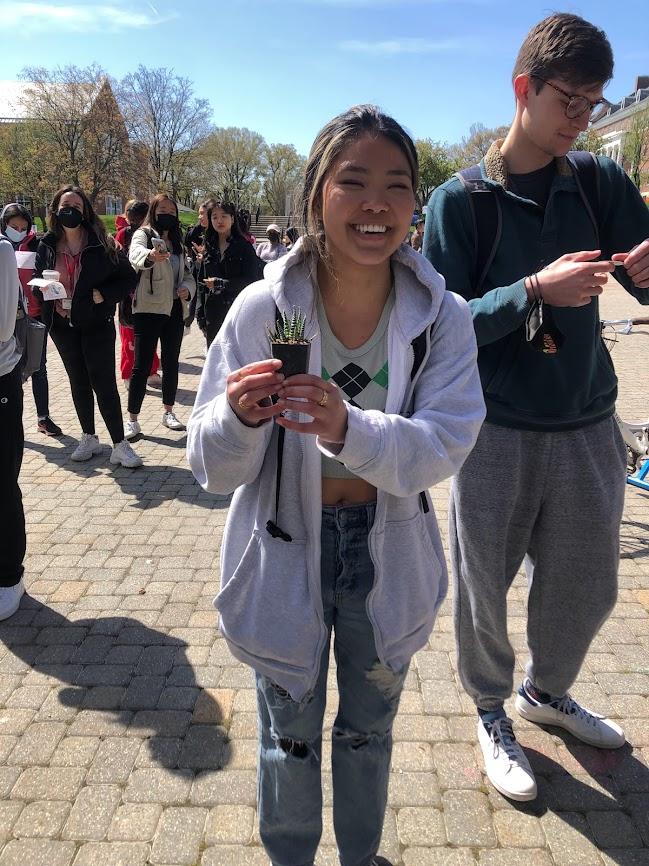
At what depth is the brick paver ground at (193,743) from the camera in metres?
2.15

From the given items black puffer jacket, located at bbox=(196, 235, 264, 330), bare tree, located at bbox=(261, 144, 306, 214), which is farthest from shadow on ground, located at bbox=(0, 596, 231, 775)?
bare tree, located at bbox=(261, 144, 306, 214)

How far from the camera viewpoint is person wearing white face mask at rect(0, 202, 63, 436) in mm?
5660

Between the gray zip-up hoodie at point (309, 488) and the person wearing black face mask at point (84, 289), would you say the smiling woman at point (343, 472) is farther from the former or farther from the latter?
the person wearing black face mask at point (84, 289)

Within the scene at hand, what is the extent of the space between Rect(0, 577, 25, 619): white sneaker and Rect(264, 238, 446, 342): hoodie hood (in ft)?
8.78

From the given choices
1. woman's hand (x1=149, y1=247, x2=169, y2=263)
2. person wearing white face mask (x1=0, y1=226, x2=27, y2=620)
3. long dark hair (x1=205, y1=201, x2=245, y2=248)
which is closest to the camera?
person wearing white face mask (x1=0, y1=226, x2=27, y2=620)

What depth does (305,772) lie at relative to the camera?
175 cm

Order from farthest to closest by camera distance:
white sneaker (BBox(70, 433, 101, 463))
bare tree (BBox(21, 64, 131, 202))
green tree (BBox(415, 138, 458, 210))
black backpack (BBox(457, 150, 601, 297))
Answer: green tree (BBox(415, 138, 458, 210)), bare tree (BBox(21, 64, 131, 202)), white sneaker (BBox(70, 433, 101, 463)), black backpack (BBox(457, 150, 601, 297))

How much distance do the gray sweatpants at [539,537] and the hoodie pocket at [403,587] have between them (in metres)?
0.63

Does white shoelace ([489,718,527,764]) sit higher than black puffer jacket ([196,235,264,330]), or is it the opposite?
black puffer jacket ([196,235,264,330])

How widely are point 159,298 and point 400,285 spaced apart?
5.13 m

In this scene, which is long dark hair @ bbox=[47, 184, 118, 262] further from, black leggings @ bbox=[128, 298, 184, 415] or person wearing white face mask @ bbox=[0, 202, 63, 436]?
black leggings @ bbox=[128, 298, 184, 415]

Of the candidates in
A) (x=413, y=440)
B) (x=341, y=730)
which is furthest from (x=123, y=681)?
(x=413, y=440)

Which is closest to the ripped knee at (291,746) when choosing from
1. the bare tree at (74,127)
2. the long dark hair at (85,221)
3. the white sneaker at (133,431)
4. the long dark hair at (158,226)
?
the long dark hair at (85,221)

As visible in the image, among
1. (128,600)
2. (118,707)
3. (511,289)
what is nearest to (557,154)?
(511,289)
